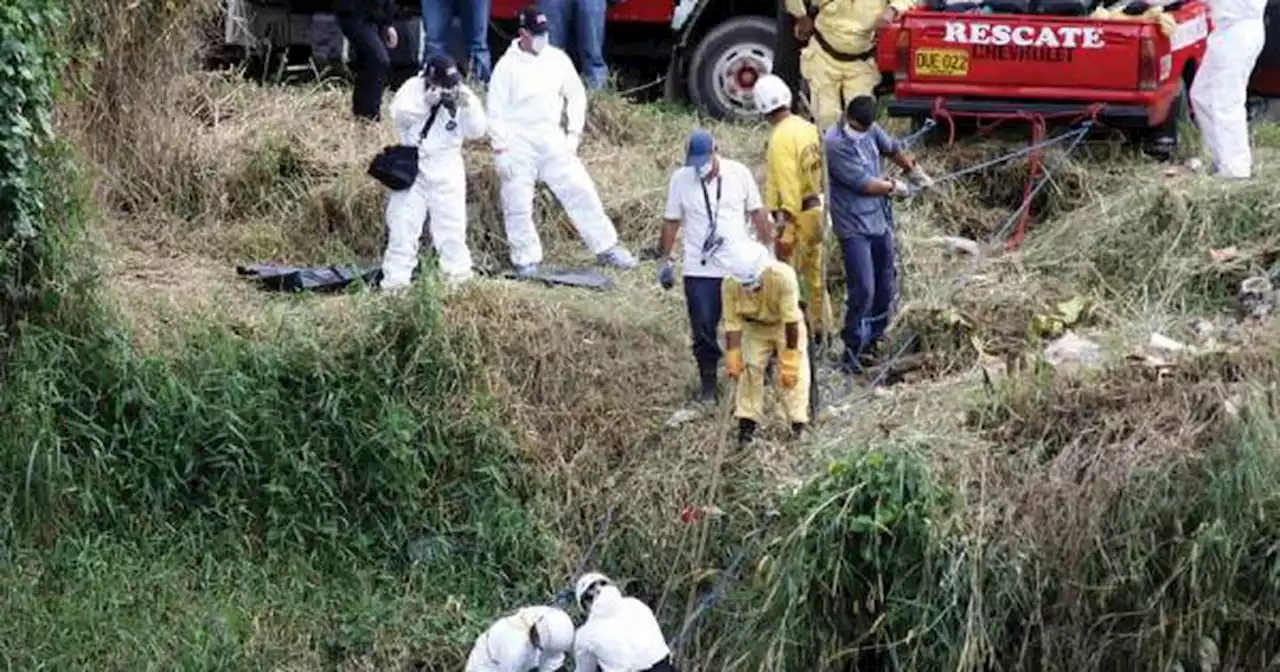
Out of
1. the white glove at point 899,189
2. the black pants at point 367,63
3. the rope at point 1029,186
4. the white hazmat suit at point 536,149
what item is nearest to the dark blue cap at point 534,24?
the white hazmat suit at point 536,149

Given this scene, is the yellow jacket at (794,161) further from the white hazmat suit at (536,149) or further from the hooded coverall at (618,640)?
the hooded coverall at (618,640)

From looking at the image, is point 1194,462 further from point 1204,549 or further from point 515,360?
point 515,360

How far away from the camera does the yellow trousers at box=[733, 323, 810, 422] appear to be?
12883mm

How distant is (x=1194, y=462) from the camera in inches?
475

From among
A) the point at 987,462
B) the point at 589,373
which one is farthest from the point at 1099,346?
the point at 589,373

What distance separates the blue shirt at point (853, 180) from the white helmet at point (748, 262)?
736 mm

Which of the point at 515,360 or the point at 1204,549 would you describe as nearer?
the point at 1204,549

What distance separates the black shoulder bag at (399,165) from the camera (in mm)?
14359

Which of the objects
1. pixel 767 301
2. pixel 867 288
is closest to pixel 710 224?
pixel 767 301

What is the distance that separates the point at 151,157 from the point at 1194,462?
6579mm

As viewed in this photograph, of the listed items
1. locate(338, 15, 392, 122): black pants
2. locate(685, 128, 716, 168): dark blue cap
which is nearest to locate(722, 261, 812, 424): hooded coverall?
locate(685, 128, 716, 168): dark blue cap

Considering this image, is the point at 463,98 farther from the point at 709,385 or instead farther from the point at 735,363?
the point at 735,363

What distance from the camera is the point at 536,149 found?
15062 mm

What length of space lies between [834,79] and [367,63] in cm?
287
